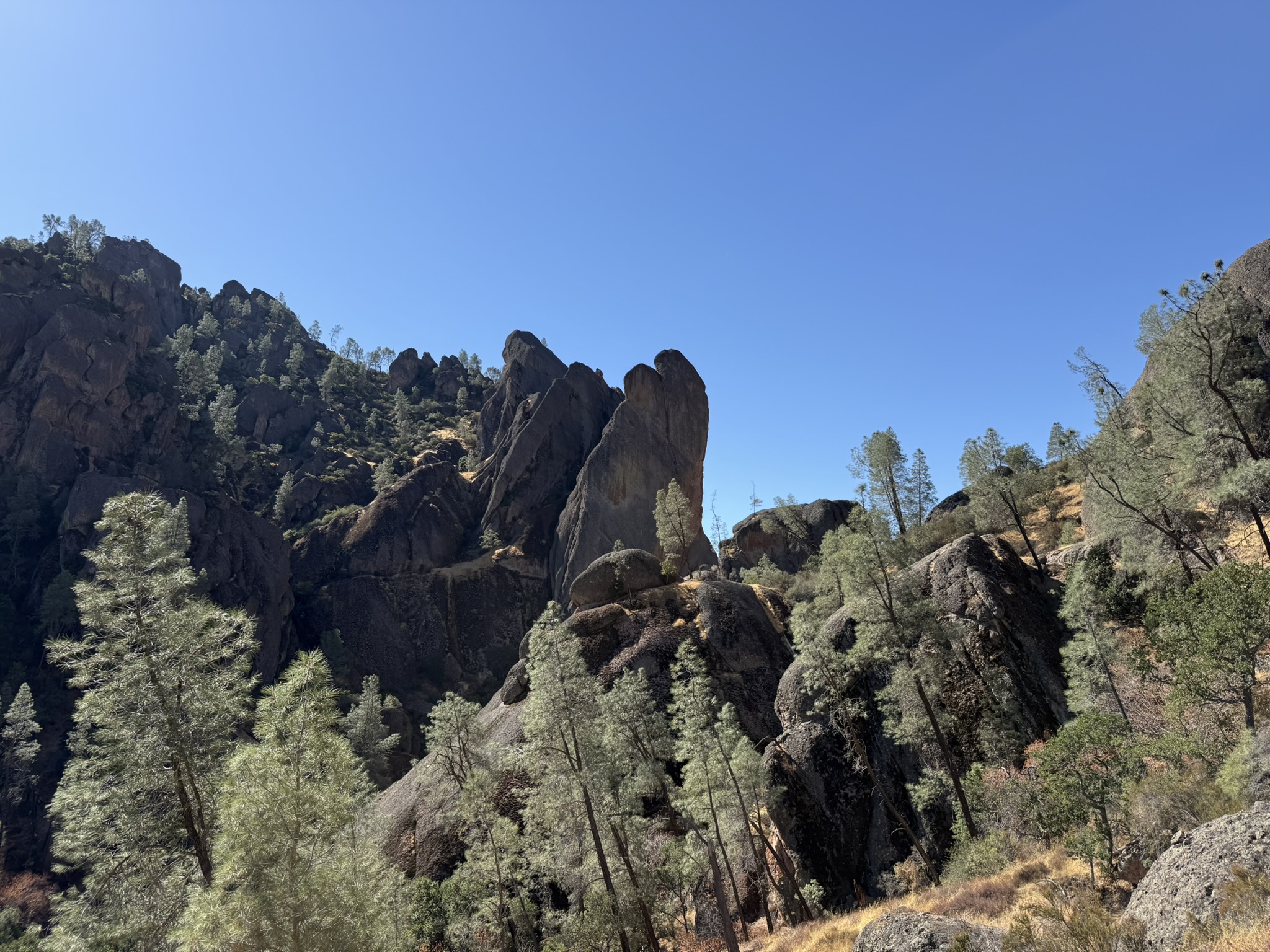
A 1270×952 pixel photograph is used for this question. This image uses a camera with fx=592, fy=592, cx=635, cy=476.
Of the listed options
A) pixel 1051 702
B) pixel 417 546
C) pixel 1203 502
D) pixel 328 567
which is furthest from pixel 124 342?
pixel 1203 502

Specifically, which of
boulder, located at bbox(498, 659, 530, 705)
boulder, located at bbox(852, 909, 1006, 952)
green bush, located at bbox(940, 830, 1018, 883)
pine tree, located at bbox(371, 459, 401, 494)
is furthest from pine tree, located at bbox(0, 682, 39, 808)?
green bush, located at bbox(940, 830, 1018, 883)

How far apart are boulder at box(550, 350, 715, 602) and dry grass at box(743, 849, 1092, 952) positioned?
50787 mm

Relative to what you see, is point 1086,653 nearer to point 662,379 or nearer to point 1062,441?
point 1062,441

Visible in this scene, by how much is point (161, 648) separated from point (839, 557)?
76.9 ft

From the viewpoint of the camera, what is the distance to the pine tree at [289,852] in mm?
10672

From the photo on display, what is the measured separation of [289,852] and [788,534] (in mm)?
66928

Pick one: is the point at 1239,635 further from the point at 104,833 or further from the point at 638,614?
the point at 638,614

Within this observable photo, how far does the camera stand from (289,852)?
11297mm

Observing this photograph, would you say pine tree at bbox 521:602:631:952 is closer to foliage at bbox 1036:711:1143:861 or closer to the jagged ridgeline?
the jagged ridgeline

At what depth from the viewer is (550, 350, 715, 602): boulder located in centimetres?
7462

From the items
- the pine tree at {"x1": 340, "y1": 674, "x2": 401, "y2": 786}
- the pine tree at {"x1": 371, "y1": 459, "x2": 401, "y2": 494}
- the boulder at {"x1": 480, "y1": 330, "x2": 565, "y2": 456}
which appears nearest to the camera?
the pine tree at {"x1": 340, "y1": 674, "x2": 401, "y2": 786}

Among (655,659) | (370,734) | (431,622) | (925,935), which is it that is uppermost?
(431,622)

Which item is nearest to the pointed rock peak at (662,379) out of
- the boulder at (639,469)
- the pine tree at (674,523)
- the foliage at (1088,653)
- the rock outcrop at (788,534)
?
the boulder at (639,469)

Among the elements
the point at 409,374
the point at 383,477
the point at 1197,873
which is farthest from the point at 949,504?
the point at 409,374
